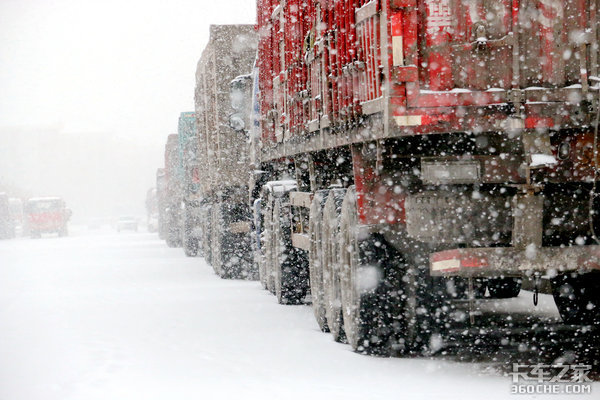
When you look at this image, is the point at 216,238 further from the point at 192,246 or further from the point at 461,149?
the point at 461,149

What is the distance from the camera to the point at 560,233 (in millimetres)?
8367

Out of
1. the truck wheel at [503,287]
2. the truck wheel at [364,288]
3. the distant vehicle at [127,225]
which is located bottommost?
the distant vehicle at [127,225]

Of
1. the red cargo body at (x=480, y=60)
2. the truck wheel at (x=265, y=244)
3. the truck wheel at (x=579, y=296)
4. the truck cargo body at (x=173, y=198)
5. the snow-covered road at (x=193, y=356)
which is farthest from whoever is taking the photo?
the truck cargo body at (x=173, y=198)

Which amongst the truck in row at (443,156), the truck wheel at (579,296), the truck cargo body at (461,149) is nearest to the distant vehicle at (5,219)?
the truck in row at (443,156)

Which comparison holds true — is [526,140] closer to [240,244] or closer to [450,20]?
[450,20]

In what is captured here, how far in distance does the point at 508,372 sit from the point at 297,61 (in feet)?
16.1

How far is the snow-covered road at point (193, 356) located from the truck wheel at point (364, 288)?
17cm

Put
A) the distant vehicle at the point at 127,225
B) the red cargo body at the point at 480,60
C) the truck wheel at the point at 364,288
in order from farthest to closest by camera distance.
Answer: the distant vehicle at the point at 127,225 < the truck wheel at the point at 364,288 < the red cargo body at the point at 480,60

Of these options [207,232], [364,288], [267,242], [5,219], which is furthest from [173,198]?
[5,219]

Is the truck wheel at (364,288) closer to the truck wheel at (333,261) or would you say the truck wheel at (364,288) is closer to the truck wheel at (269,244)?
the truck wheel at (333,261)

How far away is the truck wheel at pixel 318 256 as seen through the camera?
11602 millimetres

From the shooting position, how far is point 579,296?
10445 mm

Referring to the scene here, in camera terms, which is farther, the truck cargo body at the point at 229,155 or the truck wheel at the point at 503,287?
the truck cargo body at the point at 229,155

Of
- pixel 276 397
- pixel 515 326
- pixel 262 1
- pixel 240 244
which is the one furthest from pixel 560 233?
pixel 240 244
